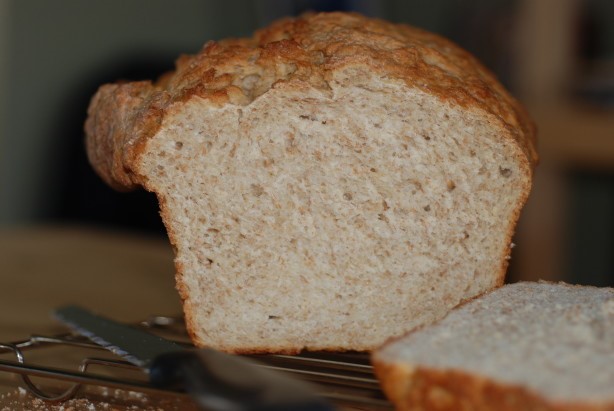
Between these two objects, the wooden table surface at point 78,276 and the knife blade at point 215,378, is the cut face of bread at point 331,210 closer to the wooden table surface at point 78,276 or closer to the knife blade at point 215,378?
the knife blade at point 215,378

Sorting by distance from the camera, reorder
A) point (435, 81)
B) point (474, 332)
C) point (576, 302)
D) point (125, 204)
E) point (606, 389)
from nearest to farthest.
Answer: point (606, 389), point (474, 332), point (576, 302), point (435, 81), point (125, 204)

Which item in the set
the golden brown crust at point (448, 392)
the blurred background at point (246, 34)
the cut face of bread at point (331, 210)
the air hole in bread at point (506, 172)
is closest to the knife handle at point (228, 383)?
the golden brown crust at point (448, 392)

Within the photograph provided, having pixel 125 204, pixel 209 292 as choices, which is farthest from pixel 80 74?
pixel 209 292

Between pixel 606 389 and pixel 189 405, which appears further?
pixel 189 405

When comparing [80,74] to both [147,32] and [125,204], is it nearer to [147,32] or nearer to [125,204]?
[147,32]

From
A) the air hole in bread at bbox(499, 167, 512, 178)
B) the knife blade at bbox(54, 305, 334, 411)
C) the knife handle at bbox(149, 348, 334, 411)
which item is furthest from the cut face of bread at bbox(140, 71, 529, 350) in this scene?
the knife handle at bbox(149, 348, 334, 411)

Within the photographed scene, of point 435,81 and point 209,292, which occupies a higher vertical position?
point 435,81
